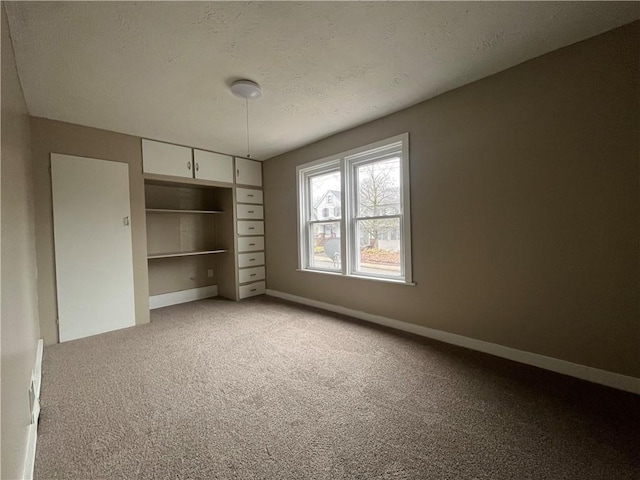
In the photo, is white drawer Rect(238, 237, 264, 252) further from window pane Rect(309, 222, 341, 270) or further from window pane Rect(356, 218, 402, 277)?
window pane Rect(356, 218, 402, 277)

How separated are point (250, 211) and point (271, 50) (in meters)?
2.91

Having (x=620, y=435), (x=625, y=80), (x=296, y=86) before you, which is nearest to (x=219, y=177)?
(x=296, y=86)

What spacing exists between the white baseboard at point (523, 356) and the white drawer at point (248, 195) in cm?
249

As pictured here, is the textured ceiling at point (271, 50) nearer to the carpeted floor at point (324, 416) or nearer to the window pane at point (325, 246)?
the window pane at point (325, 246)

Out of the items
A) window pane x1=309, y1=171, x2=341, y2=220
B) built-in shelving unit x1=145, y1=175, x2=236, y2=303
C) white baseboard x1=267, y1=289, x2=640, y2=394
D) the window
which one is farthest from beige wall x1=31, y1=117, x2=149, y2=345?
white baseboard x1=267, y1=289, x2=640, y2=394

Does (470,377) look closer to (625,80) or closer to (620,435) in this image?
(620,435)

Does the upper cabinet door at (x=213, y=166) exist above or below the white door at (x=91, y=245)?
above

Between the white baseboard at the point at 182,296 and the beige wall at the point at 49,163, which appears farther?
the white baseboard at the point at 182,296

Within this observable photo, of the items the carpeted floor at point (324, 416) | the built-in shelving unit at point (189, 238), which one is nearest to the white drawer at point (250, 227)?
the built-in shelving unit at point (189, 238)

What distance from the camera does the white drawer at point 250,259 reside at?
14.5ft

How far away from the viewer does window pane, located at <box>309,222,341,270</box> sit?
3.74 metres

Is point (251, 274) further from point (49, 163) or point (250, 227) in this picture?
point (49, 163)

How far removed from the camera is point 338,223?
368 cm

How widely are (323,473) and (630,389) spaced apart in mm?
2052
